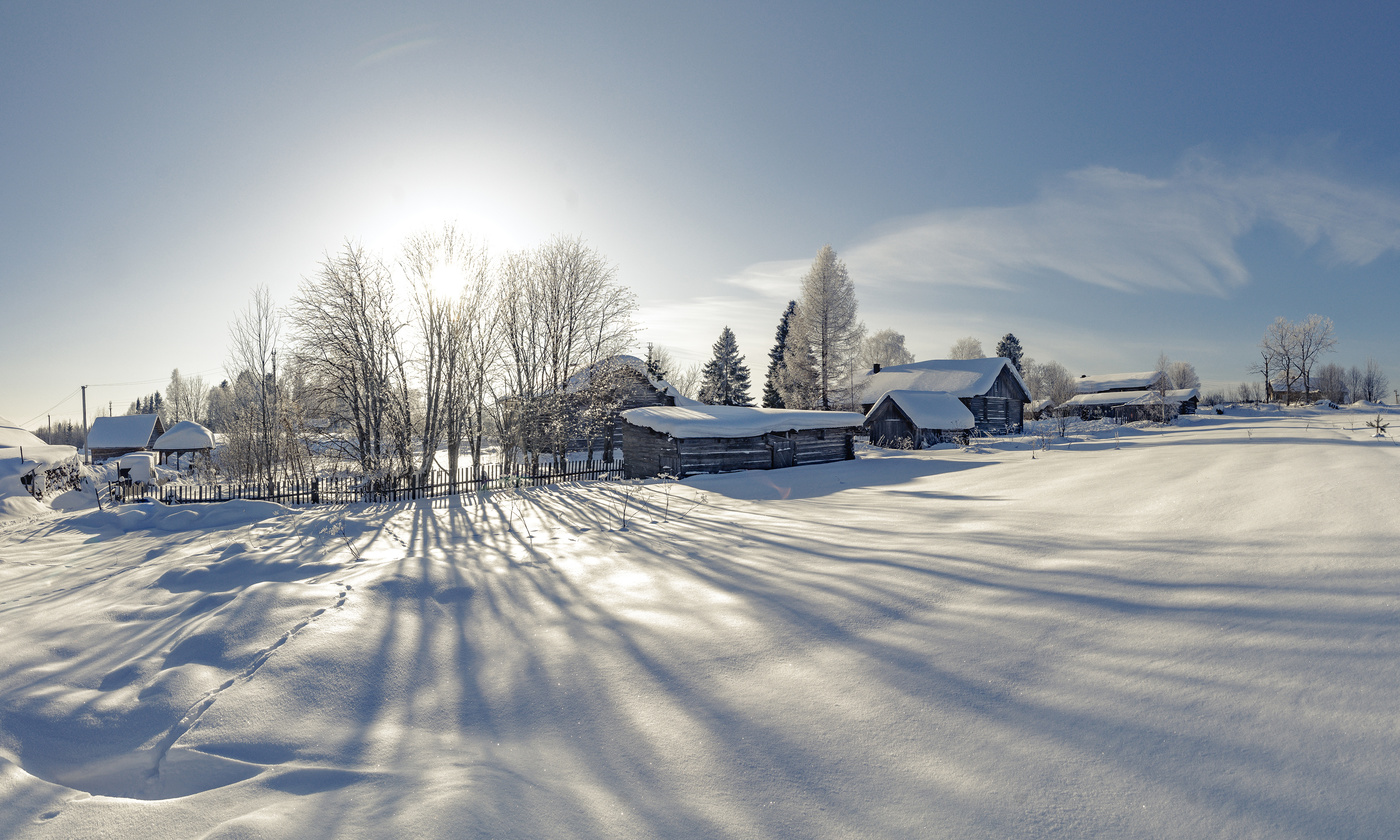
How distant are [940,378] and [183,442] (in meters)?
67.1

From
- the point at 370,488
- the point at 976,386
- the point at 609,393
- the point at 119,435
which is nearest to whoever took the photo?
the point at 370,488

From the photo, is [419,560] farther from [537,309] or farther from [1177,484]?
[537,309]

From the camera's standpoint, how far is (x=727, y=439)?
19.6m

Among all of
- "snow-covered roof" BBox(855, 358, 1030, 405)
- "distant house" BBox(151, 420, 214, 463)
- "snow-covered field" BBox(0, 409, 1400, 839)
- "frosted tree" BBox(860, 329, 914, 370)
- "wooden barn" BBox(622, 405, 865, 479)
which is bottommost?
"snow-covered field" BBox(0, 409, 1400, 839)

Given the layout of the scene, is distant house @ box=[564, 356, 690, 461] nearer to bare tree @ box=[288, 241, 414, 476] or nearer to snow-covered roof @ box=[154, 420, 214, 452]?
bare tree @ box=[288, 241, 414, 476]

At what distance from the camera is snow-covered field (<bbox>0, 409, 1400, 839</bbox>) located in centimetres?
243

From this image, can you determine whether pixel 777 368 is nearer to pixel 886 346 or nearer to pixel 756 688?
pixel 886 346

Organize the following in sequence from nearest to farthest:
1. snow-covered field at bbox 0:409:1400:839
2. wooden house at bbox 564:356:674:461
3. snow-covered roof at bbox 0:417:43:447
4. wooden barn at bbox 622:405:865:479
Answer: snow-covered field at bbox 0:409:1400:839, wooden barn at bbox 622:405:865:479, snow-covered roof at bbox 0:417:43:447, wooden house at bbox 564:356:674:461

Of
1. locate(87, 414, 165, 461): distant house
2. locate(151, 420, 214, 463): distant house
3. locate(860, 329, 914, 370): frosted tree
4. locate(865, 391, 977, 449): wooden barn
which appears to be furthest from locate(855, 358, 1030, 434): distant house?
locate(87, 414, 165, 461): distant house

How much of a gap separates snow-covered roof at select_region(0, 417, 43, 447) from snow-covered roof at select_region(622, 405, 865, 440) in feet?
88.9

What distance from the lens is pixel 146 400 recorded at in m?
115

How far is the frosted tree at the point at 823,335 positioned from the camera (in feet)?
128

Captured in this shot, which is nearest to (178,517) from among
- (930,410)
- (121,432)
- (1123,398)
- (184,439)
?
(930,410)

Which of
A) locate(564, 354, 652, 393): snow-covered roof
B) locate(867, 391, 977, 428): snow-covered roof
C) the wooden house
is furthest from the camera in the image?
locate(867, 391, 977, 428): snow-covered roof
